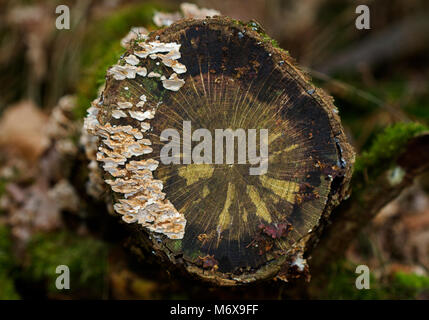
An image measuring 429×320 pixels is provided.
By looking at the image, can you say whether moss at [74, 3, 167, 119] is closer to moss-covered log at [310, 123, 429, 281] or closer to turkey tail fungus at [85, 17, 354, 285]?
turkey tail fungus at [85, 17, 354, 285]

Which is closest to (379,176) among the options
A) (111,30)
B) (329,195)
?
(329,195)

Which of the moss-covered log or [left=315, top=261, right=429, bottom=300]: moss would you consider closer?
the moss-covered log

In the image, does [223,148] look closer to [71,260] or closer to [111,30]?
[71,260]

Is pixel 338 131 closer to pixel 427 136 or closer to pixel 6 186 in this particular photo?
pixel 427 136

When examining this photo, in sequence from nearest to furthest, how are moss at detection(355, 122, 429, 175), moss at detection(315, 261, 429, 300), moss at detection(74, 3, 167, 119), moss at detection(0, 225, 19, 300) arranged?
moss at detection(355, 122, 429, 175) < moss at detection(315, 261, 429, 300) < moss at detection(0, 225, 19, 300) < moss at detection(74, 3, 167, 119)

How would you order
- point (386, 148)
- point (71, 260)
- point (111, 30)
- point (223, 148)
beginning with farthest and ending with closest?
point (111, 30) → point (71, 260) → point (386, 148) → point (223, 148)

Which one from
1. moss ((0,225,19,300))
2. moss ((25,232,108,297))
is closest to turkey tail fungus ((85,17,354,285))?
moss ((25,232,108,297))

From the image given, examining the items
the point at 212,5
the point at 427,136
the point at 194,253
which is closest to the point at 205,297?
Result: the point at 194,253
